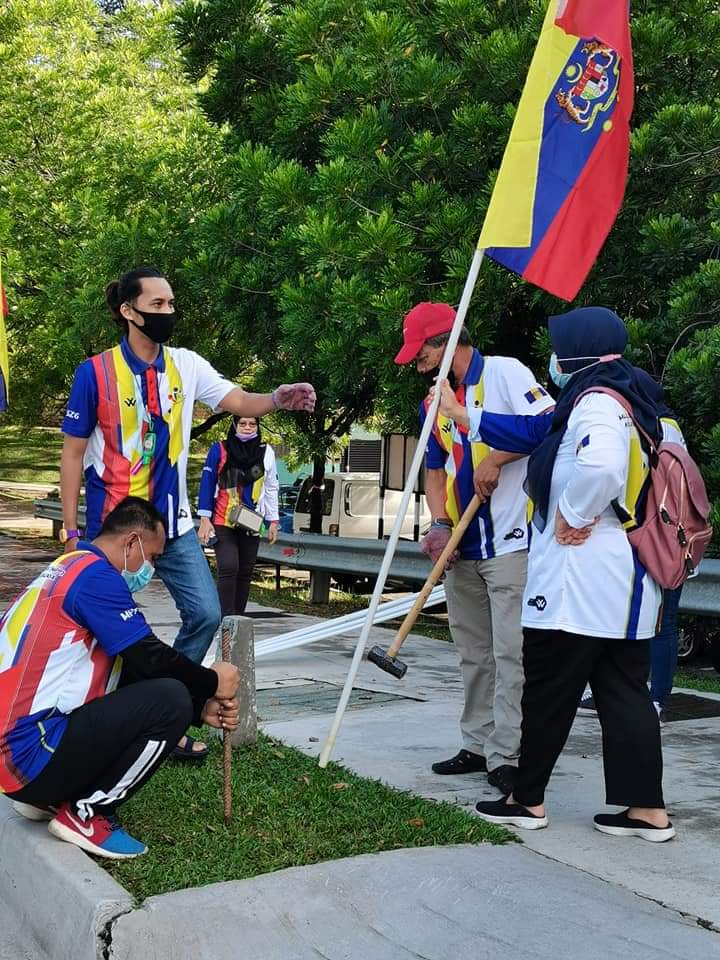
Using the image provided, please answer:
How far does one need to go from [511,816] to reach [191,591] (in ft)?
5.55

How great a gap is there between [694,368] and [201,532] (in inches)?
154

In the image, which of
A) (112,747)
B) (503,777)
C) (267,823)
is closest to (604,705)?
(503,777)

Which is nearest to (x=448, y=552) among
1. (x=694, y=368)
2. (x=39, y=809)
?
(x=39, y=809)

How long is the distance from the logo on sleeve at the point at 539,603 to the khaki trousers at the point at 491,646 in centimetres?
58

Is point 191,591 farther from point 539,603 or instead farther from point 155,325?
point 539,603

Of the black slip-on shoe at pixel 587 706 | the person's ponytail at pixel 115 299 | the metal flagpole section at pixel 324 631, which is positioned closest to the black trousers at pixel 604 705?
the person's ponytail at pixel 115 299

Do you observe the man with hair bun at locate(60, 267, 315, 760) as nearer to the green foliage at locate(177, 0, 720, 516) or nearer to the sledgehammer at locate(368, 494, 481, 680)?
the sledgehammer at locate(368, 494, 481, 680)

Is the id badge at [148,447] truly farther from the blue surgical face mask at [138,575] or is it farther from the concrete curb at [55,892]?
the concrete curb at [55,892]

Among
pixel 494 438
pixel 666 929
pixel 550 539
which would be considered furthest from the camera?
pixel 494 438

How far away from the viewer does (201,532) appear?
10000 millimetres

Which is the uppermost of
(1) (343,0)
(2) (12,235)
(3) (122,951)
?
(1) (343,0)

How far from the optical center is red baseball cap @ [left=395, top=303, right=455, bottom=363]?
5410 millimetres

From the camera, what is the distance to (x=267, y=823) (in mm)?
4668

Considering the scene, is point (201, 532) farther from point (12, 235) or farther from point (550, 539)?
point (12, 235)
